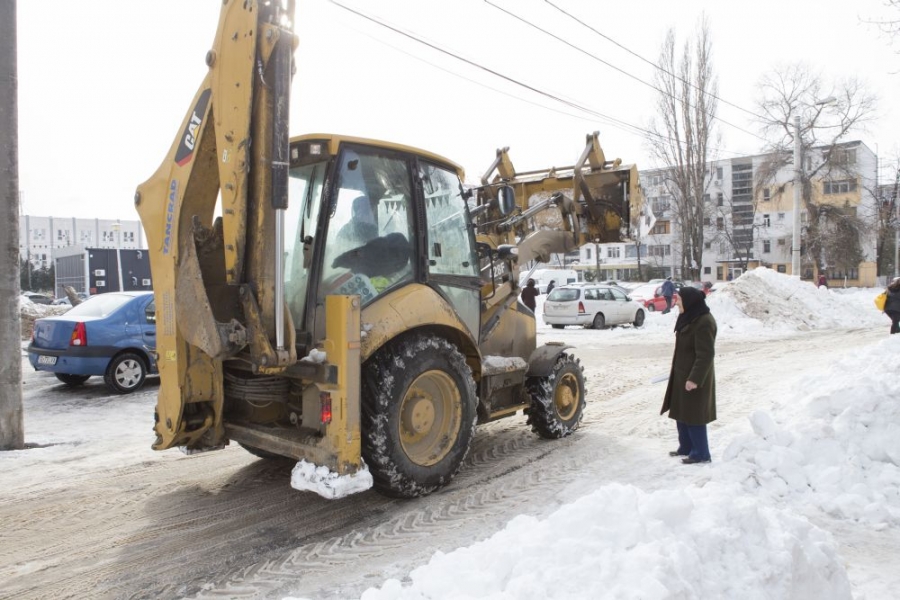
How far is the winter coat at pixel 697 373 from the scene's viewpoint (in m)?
5.73

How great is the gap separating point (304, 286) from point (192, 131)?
1.30 metres

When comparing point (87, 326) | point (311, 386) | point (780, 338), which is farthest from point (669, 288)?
point (311, 386)

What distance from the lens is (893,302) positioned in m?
13.4

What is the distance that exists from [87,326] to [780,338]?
55.8 feet

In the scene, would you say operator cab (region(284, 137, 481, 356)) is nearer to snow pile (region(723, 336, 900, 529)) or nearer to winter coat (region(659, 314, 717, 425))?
winter coat (region(659, 314, 717, 425))

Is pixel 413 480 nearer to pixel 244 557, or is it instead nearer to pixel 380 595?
pixel 244 557

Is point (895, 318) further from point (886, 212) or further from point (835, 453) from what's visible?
point (886, 212)

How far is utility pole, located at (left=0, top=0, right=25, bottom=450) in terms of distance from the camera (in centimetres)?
659

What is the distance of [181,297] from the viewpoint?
4.18 metres

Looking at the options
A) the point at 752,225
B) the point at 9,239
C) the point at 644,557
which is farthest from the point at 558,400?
the point at 752,225

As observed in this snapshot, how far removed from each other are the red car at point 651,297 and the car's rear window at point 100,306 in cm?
2066

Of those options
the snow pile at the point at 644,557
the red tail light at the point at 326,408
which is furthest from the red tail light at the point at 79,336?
the snow pile at the point at 644,557

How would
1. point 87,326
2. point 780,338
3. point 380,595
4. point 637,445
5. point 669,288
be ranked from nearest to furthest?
point 380,595, point 637,445, point 87,326, point 780,338, point 669,288

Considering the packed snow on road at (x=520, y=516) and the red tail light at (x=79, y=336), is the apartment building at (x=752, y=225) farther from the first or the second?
the red tail light at (x=79, y=336)
